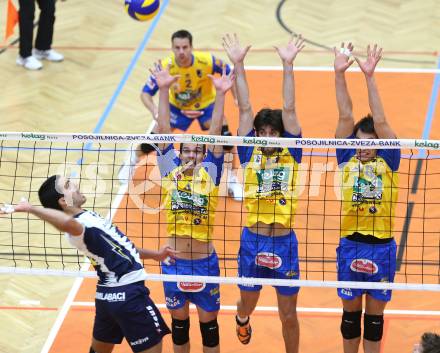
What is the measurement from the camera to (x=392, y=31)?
15523mm

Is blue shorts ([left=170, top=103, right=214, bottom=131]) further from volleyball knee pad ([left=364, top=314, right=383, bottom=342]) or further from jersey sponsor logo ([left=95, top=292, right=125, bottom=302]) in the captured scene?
jersey sponsor logo ([left=95, top=292, right=125, bottom=302])

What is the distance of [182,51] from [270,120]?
140 inches

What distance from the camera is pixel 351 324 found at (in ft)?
27.3

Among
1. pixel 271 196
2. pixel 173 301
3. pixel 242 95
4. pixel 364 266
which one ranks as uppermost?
pixel 242 95

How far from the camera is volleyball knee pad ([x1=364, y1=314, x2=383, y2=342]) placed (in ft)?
27.0

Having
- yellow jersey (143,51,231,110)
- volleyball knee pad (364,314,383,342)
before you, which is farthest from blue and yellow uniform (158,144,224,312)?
yellow jersey (143,51,231,110)

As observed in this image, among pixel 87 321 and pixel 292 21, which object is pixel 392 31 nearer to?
pixel 292 21

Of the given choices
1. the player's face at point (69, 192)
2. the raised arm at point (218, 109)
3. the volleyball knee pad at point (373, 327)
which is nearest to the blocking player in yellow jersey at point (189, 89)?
the raised arm at point (218, 109)

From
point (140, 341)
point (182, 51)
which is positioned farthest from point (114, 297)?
point (182, 51)

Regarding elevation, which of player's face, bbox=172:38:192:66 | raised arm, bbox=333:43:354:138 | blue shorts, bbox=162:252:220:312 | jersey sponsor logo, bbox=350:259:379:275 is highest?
player's face, bbox=172:38:192:66

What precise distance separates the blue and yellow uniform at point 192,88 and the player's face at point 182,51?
0.29 feet

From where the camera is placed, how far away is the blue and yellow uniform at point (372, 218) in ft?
26.7

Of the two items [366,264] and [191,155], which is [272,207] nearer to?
[191,155]

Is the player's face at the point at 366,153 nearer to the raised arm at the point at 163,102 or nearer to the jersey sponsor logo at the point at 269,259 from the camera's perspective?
the jersey sponsor logo at the point at 269,259
